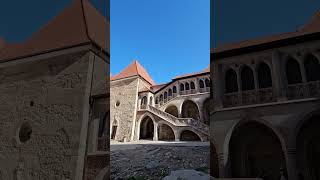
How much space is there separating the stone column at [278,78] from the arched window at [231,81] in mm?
912

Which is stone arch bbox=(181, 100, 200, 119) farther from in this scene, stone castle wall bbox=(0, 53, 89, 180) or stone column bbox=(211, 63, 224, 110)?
stone castle wall bbox=(0, 53, 89, 180)

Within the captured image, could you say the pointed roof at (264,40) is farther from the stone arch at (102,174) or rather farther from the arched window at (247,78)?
the stone arch at (102,174)

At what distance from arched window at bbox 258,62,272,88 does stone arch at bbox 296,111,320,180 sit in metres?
1.23

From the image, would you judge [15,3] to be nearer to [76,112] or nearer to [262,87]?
[76,112]

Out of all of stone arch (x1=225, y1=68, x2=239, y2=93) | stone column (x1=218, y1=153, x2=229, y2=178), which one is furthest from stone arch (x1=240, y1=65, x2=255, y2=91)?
stone column (x1=218, y1=153, x2=229, y2=178)

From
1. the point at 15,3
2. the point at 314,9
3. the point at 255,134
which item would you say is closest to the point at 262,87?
the point at 255,134

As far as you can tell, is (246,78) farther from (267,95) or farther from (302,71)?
(302,71)

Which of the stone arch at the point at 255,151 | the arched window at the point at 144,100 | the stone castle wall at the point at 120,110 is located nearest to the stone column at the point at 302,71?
the stone arch at the point at 255,151

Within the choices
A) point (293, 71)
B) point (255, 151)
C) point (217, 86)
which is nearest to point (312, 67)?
point (293, 71)

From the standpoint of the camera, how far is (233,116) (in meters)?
6.86

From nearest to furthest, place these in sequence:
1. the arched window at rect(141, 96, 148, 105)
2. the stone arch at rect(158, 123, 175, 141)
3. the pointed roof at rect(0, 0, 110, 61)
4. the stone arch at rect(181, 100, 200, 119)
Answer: the stone arch at rect(158, 123, 175, 141) → the stone arch at rect(181, 100, 200, 119) → the arched window at rect(141, 96, 148, 105) → the pointed roof at rect(0, 0, 110, 61)

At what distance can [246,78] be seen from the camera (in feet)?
23.7

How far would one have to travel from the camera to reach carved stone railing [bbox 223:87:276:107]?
686cm

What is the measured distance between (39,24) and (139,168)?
5.95 meters
